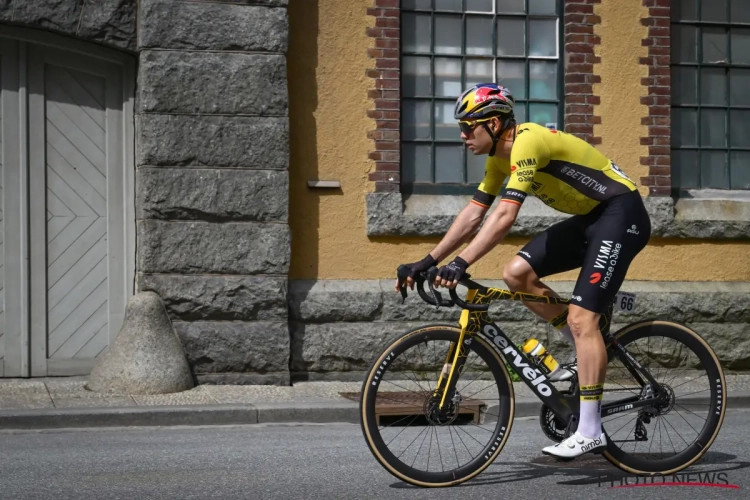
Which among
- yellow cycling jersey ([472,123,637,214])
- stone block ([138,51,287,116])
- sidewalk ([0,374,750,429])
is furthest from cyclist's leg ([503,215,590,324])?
stone block ([138,51,287,116])

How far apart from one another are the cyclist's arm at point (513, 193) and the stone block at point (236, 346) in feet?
15.2

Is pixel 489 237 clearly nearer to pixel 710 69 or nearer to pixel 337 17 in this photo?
pixel 337 17

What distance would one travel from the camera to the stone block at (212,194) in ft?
31.8

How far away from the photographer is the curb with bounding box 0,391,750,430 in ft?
26.3

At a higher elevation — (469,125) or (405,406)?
(469,125)

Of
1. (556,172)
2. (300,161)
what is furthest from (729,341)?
(556,172)

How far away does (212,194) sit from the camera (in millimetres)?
9805

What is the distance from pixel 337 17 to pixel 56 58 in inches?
99.5

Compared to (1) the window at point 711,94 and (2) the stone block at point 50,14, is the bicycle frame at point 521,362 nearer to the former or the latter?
(2) the stone block at point 50,14

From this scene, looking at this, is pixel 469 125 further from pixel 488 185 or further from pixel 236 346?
pixel 236 346

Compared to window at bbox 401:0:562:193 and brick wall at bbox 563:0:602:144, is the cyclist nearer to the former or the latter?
window at bbox 401:0:562:193

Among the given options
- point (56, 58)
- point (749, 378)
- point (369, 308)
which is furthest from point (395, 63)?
point (749, 378)

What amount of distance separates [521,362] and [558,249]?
0.61m

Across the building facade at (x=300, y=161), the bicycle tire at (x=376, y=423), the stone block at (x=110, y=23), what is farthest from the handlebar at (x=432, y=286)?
the stone block at (x=110, y=23)
